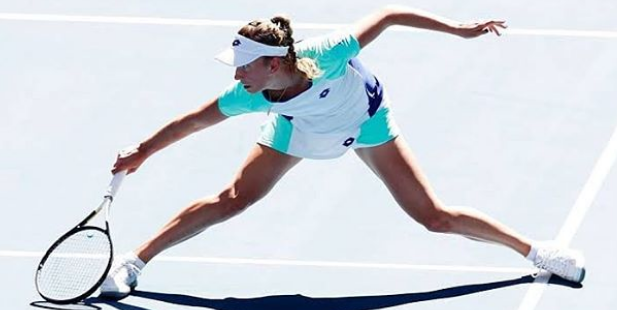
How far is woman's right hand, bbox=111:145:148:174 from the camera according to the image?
11133 mm

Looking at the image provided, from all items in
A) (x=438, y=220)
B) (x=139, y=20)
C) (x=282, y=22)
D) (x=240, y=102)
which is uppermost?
(x=139, y=20)

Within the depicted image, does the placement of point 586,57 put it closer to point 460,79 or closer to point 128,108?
point 460,79

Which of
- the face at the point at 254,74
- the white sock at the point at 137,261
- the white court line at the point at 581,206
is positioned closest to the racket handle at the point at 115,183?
the white sock at the point at 137,261

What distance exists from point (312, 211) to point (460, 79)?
1802mm

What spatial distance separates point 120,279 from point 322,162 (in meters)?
1.89

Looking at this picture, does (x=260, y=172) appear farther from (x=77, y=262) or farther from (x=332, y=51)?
(x=77, y=262)

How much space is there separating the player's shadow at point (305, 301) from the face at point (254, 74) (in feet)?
3.89

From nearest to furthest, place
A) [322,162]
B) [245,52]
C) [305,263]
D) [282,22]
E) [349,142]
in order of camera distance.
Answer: [245,52]
[282,22]
[349,142]
[305,263]
[322,162]

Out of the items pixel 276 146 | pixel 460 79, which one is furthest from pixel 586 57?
pixel 276 146

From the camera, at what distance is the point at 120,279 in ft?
37.3

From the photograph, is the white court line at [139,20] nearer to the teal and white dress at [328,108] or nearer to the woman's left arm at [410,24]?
the teal and white dress at [328,108]

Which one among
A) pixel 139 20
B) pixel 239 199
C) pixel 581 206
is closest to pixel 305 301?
pixel 239 199

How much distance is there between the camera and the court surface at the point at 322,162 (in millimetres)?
11570

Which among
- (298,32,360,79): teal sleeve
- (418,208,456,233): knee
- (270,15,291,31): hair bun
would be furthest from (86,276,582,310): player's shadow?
(270,15,291,31): hair bun
